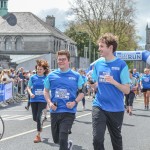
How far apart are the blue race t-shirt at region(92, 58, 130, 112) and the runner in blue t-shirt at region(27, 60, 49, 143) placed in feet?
12.1

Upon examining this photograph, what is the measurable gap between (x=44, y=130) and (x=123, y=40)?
6121cm

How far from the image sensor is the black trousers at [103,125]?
640cm

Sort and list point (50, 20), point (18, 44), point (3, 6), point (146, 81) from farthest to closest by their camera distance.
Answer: point (3, 6) < point (50, 20) < point (18, 44) < point (146, 81)

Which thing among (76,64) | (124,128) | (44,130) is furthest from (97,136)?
(76,64)

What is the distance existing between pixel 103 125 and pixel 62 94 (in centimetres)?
110

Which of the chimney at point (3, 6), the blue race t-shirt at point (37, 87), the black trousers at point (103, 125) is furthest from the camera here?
the chimney at point (3, 6)

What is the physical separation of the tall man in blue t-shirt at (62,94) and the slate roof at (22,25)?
212 ft

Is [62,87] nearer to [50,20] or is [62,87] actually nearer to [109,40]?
[109,40]

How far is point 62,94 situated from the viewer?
7336 mm

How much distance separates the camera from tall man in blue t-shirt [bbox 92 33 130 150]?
21.5 feet

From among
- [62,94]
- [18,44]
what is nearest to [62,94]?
[62,94]

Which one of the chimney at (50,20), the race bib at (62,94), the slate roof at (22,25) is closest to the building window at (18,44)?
the slate roof at (22,25)

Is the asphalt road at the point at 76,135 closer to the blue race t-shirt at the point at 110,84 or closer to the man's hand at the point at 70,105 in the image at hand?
the man's hand at the point at 70,105

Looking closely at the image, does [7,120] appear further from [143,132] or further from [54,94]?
[54,94]
